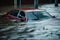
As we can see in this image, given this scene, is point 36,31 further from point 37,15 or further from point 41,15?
point 41,15

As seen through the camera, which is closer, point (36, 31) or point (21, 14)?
point (36, 31)

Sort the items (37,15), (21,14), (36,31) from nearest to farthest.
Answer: (36,31) < (37,15) < (21,14)

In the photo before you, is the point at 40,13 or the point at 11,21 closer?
the point at 40,13

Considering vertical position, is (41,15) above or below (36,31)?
above

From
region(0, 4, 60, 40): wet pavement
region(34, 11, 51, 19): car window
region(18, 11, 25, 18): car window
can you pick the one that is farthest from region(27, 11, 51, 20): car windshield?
region(0, 4, 60, 40): wet pavement

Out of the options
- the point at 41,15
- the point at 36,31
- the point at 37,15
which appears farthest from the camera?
the point at 41,15

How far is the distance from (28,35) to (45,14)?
9.52 ft

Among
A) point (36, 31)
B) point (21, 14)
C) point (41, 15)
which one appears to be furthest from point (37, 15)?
point (36, 31)

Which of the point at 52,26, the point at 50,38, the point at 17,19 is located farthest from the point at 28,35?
the point at 17,19

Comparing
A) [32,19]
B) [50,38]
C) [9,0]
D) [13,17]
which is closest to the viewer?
[50,38]

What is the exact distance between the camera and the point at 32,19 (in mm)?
12664

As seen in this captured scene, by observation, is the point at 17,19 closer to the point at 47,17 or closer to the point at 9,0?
the point at 47,17

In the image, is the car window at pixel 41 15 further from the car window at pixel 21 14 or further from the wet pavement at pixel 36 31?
the car window at pixel 21 14

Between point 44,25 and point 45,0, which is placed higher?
point 44,25
